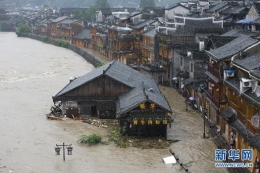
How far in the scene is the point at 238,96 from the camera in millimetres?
24500

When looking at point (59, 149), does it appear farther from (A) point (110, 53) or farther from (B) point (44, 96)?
(A) point (110, 53)

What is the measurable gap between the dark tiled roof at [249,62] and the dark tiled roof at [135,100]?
544 cm

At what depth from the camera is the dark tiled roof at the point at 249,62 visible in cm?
2300

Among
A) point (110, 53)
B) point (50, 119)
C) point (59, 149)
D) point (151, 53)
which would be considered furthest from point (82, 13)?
point (59, 149)

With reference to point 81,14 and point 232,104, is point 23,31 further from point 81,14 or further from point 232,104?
point 232,104

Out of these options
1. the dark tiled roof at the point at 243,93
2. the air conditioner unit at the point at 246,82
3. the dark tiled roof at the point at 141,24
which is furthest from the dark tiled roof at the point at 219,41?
the dark tiled roof at the point at 141,24

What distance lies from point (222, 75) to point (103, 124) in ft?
28.7

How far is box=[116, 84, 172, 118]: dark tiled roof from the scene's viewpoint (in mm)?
28781

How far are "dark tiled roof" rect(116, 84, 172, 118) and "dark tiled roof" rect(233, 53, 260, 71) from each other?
5.44 meters

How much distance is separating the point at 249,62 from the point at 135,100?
798 centimetres

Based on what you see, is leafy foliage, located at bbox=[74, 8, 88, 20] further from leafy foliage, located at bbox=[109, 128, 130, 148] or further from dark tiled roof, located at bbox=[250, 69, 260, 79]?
dark tiled roof, located at bbox=[250, 69, 260, 79]

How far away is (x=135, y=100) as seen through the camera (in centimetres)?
2966

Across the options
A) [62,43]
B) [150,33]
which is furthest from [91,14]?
[150,33]

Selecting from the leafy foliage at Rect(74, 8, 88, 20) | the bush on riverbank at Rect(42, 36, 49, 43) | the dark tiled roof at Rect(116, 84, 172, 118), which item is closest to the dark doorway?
the dark tiled roof at Rect(116, 84, 172, 118)
